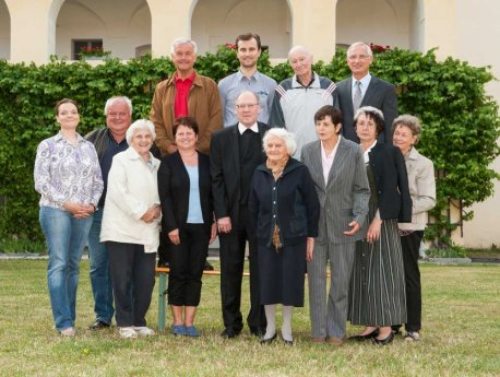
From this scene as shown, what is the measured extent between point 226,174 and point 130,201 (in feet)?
2.89

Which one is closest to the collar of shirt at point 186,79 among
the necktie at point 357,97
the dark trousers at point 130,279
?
the necktie at point 357,97

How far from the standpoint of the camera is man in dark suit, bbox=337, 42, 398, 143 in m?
7.84

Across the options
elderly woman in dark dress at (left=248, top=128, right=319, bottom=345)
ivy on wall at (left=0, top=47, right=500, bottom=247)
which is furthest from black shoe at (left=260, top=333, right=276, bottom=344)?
ivy on wall at (left=0, top=47, right=500, bottom=247)

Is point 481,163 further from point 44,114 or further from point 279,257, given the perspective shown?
Answer: point 279,257

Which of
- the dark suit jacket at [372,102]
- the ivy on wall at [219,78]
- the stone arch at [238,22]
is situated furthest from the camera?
the stone arch at [238,22]

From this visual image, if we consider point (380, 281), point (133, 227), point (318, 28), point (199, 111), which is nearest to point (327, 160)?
point (380, 281)

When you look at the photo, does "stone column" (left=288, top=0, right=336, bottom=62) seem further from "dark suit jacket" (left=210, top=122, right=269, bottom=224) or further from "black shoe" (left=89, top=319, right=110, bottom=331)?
"black shoe" (left=89, top=319, right=110, bottom=331)

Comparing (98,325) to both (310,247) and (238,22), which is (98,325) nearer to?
(310,247)

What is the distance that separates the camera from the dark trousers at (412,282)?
746cm

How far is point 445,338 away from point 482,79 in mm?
11423

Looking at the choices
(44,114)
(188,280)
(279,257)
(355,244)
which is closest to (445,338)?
(355,244)

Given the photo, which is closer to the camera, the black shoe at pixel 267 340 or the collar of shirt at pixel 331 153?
the black shoe at pixel 267 340

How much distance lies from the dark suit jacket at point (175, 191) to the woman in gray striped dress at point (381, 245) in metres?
1.46

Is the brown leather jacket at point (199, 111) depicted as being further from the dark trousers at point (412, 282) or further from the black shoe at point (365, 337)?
the black shoe at point (365, 337)
